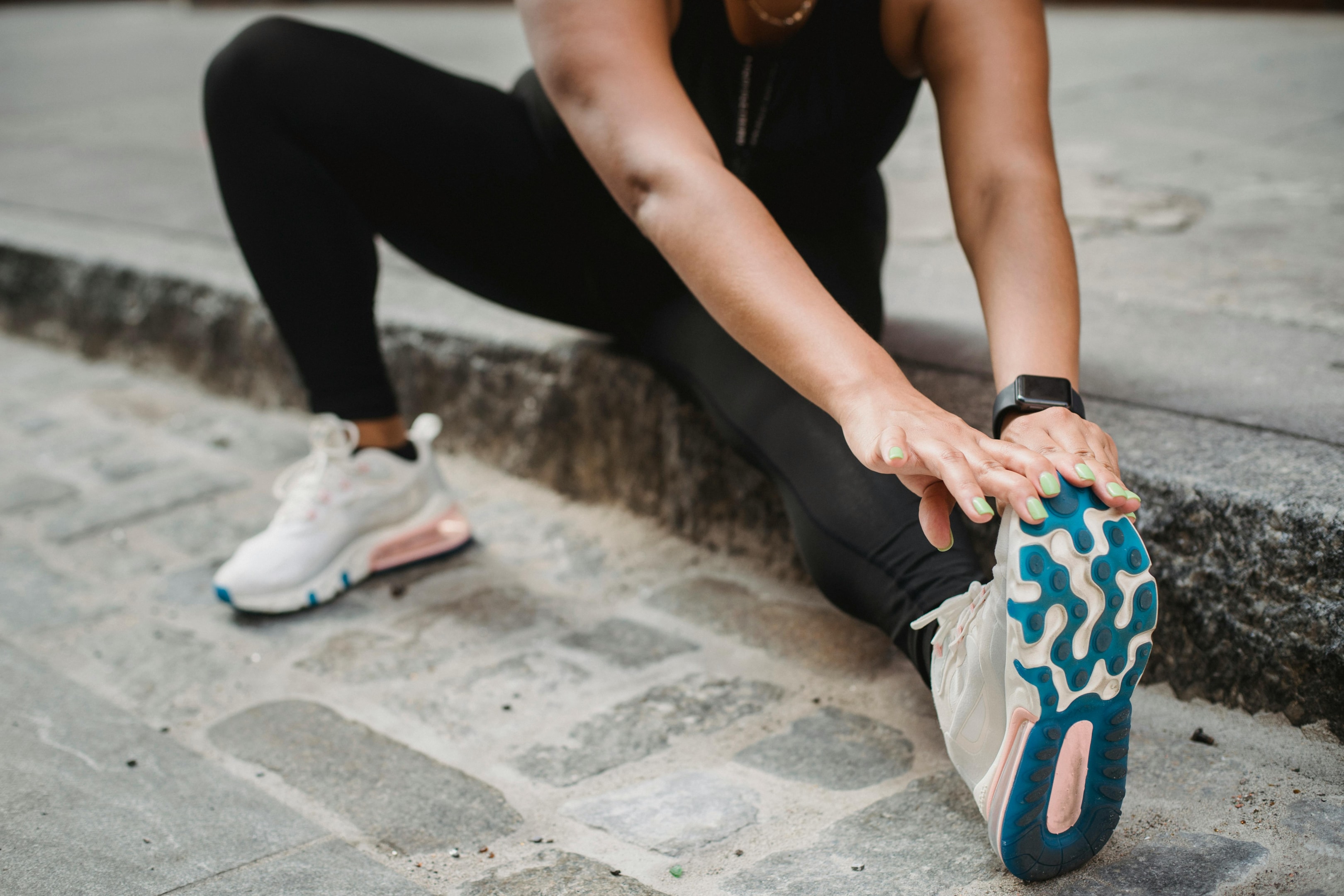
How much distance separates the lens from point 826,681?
49.3 inches

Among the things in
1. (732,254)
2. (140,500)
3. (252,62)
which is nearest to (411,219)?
(252,62)

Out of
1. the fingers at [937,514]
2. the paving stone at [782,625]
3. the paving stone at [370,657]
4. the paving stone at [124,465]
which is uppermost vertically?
the fingers at [937,514]

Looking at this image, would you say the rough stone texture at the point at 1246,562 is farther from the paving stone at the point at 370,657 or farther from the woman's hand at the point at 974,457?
the paving stone at the point at 370,657

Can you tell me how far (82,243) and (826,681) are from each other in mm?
2064

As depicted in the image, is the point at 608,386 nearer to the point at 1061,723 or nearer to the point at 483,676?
the point at 483,676

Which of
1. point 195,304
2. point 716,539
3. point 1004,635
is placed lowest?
point 716,539

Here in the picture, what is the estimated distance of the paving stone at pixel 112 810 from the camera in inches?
37.8

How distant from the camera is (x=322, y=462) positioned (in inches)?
58.8

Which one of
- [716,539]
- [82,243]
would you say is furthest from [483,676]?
[82,243]

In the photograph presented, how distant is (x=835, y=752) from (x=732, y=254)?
480mm

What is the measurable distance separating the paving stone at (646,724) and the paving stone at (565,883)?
13 centimetres

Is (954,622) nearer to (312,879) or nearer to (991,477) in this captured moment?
(991,477)

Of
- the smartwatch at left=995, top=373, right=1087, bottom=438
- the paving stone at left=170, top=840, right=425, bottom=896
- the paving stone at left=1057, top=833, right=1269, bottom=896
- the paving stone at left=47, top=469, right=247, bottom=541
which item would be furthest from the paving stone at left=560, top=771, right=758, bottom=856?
the paving stone at left=47, top=469, right=247, bottom=541

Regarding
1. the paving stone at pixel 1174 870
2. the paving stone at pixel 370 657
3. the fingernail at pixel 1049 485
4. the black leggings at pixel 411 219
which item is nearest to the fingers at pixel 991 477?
the fingernail at pixel 1049 485
